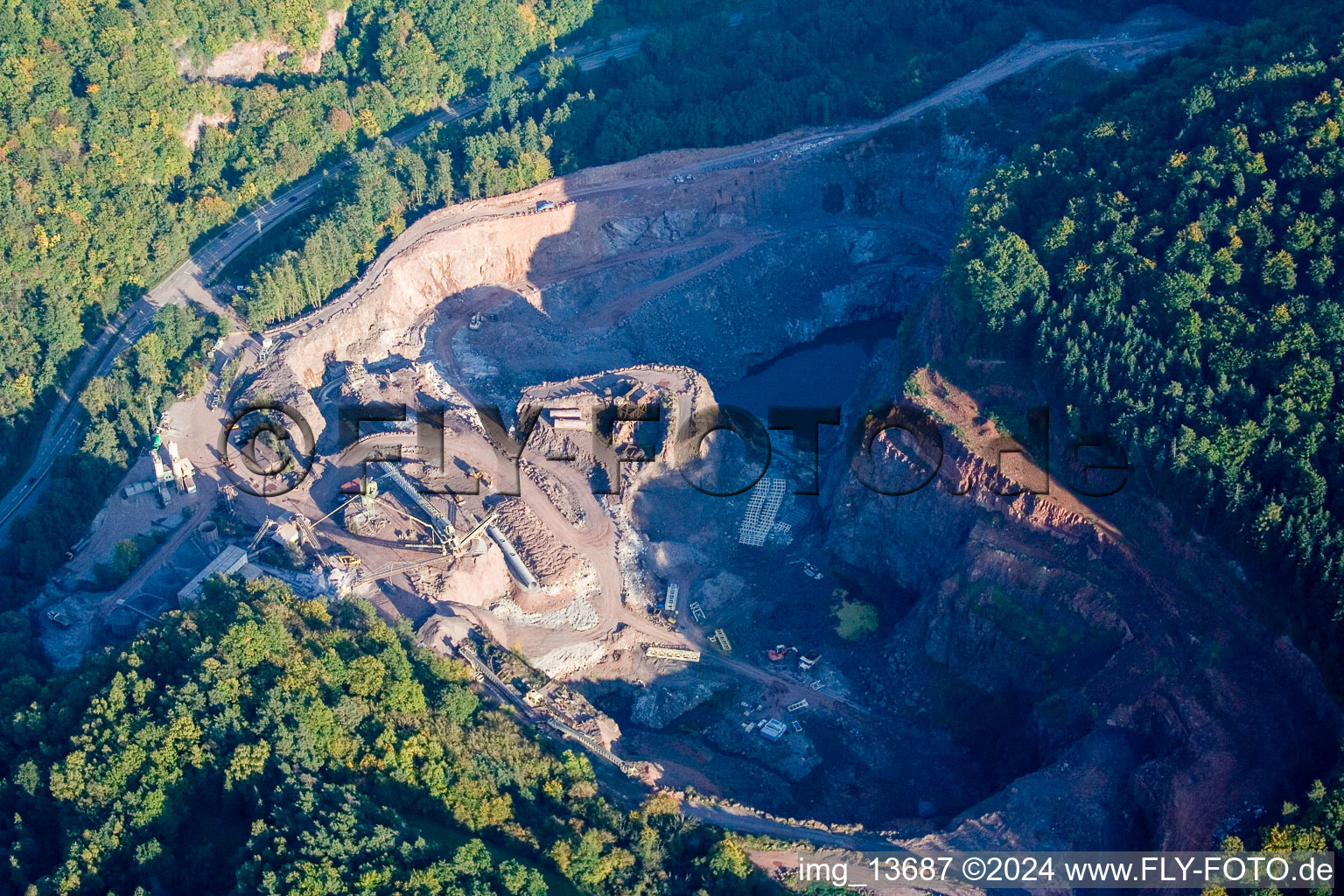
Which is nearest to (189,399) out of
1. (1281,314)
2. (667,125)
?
(667,125)

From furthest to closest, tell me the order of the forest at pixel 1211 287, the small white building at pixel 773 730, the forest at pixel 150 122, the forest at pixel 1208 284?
the forest at pixel 150 122, the small white building at pixel 773 730, the forest at pixel 1208 284, the forest at pixel 1211 287

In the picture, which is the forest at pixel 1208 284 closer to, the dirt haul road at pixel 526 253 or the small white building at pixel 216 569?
the dirt haul road at pixel 526 253

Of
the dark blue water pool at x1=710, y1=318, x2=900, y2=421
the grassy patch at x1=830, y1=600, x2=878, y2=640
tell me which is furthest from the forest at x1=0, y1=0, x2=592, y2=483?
the grassy patch at x1=830, y1=600, x2=878, y2=640

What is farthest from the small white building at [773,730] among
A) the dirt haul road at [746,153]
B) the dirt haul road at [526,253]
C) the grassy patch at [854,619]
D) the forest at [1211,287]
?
the dirt haul road at [746,153]

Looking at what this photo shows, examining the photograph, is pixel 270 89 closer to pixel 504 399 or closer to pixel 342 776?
pixel 504 399

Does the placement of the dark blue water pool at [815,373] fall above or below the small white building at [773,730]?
above

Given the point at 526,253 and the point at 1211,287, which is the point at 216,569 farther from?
the point at 1211,287

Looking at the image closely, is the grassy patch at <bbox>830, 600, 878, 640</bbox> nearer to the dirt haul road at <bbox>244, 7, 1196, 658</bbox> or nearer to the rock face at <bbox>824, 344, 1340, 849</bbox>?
the rock face at <bbox>824, 344, 1340, 849</bbox>

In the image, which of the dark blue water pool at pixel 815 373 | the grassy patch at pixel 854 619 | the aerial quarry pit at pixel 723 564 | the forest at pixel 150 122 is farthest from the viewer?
the dark blue water pool at pixel 815 373
